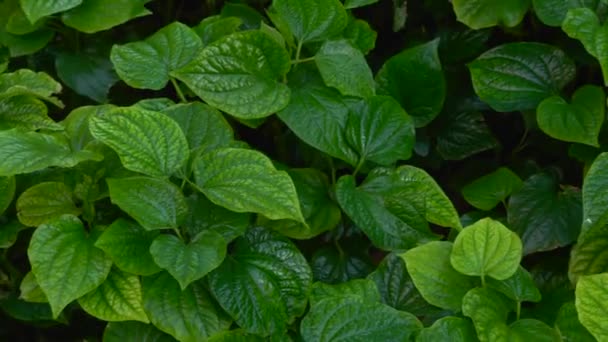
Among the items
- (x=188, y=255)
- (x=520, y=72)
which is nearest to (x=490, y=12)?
(x=520, y=72)

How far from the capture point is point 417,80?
4.94ft

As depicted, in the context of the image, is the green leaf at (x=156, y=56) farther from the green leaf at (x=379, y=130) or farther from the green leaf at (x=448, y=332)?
the green leaf at (x=448, y=332)

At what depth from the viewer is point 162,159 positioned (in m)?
1.22

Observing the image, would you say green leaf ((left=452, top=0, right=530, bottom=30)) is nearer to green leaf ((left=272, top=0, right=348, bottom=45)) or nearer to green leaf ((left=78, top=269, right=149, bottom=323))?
green leaf ((left=272, top=0, right=348, bottom=45))

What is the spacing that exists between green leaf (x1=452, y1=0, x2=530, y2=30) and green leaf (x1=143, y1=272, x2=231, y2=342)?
0.67 meters

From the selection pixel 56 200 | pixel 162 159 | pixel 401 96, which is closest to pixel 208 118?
pixel 162 159

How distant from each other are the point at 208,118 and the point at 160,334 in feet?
1.02

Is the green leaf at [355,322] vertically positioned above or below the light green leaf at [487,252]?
below

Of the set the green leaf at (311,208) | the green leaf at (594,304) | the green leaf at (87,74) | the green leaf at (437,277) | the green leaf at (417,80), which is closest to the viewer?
the green leaf at (594,304)

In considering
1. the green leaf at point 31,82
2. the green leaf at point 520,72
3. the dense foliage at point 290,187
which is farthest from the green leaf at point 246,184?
the green leaf at point 520,72

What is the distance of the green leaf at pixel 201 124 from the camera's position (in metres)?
1.32

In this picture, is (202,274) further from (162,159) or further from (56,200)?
(56,200)

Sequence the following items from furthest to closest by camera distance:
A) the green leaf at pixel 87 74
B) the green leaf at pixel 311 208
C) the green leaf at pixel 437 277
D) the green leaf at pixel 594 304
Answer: the green leaf at pixel 87 74, the green leaf at pixel 311 208, the green leaf at pixel 437 277, the green leaf at pixel 594 304

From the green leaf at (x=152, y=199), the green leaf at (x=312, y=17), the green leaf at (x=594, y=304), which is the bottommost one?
the green leaf at (x=594, y=304)
